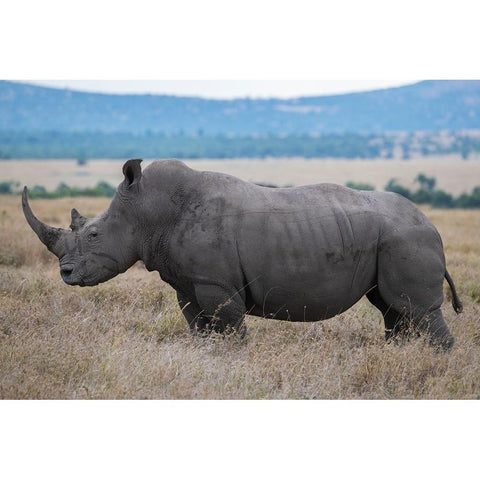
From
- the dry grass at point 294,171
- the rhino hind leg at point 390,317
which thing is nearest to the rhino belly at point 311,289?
the rhino hind leg at point 390,317

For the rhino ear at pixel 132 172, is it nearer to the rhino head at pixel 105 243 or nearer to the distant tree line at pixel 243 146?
the rhino head at pixel 105 243

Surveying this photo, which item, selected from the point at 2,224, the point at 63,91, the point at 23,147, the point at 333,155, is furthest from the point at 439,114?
the point at 2,224

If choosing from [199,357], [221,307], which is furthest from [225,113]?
[199,357]

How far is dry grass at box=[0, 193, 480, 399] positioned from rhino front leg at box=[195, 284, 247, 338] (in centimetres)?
15

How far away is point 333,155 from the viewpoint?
104562 millimetres

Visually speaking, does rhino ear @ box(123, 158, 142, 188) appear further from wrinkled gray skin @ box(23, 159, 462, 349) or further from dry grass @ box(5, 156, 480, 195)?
dry grass @ box(5, 156, 480, 195)

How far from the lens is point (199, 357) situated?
23.8ft

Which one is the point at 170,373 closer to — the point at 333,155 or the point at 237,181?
the point at 237,181

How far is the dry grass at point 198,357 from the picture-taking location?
6758mm

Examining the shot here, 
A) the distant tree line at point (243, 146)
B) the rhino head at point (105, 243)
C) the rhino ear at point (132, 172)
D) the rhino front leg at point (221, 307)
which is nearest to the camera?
the rhino front leg at point (221, 307)

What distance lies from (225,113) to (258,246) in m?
148

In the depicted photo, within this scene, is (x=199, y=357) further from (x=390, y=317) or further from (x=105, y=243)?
(x=390, y=317)

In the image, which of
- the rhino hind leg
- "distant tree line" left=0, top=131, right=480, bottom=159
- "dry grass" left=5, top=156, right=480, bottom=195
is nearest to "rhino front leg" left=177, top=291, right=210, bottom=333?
the rhino hind leg

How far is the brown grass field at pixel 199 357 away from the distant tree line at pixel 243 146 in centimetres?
8785
